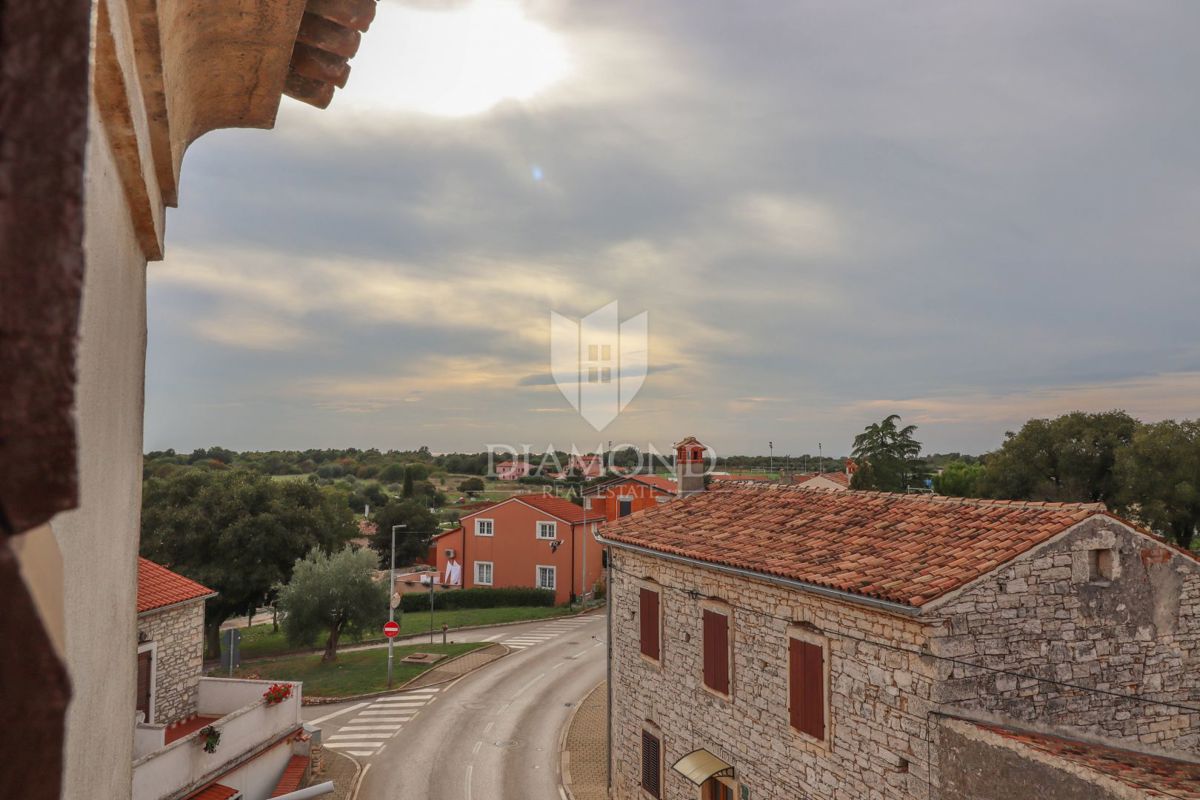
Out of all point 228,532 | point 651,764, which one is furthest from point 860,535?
point 228,532

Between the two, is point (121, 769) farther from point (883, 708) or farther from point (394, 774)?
point (394, 774)

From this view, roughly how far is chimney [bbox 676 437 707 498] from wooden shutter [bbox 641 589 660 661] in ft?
19.1

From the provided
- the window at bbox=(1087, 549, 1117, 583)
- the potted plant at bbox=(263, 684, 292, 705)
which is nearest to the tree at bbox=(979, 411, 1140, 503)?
the window at bbox=(1087, 549, 1117, 583)

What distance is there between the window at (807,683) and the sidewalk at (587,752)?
9.43 m

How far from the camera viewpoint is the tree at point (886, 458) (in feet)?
159

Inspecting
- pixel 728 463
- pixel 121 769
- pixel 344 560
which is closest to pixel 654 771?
pixel 121 769

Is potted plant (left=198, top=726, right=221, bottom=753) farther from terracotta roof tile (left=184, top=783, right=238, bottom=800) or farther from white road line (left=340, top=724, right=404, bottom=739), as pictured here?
white road line (left=340, top=724, right=404, bottom=739)

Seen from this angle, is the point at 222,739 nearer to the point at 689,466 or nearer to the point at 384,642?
the point at 689,466

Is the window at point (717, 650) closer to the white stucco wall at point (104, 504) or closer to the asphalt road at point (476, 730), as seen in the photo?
the asphalt road at point (476, 730)

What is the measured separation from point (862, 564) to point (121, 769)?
33.3 ft

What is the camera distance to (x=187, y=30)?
3.10 meters

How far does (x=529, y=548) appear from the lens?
4728cm

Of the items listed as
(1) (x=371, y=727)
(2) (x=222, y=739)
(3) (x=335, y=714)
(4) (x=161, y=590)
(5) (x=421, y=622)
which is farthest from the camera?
(5) (x=421, y=622)

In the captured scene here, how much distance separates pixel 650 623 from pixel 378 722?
14.0 metres
